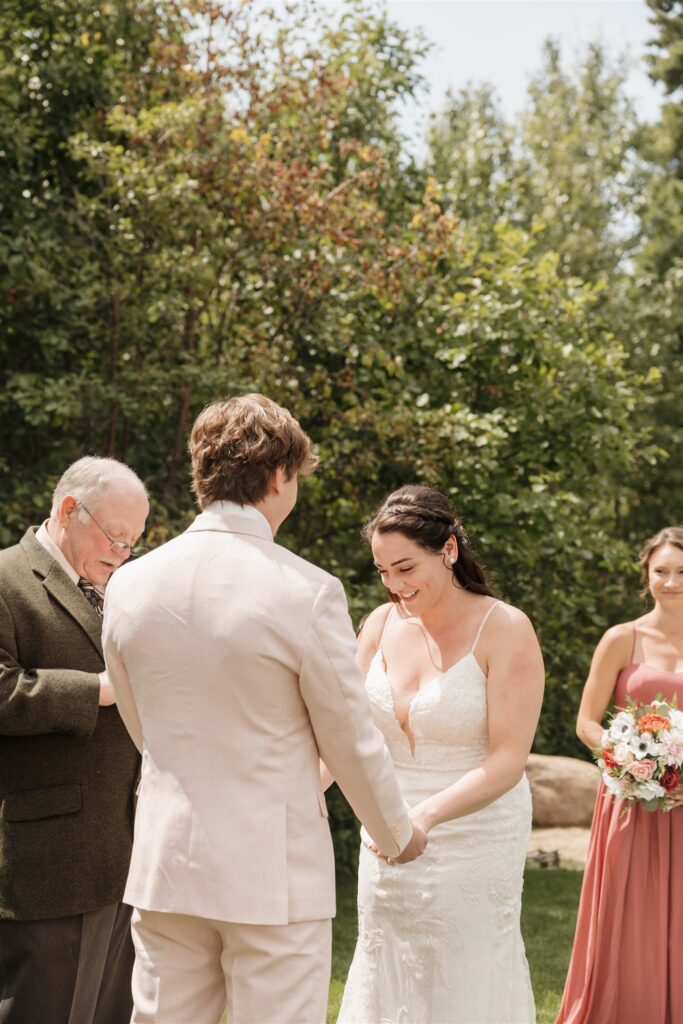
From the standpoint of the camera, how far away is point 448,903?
3.67m

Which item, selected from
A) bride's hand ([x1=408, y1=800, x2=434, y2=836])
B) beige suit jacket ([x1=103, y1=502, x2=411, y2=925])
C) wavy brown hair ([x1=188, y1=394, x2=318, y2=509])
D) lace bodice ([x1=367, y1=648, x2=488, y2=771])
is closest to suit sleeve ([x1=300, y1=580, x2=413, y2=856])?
beige suit jacket ([x1=103, y1=502, x2=411, y2=925])

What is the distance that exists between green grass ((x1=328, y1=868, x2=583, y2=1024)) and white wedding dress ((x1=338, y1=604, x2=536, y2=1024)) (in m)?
1.97

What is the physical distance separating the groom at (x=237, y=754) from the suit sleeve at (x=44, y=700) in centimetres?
66

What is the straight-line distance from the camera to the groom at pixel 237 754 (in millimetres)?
2674

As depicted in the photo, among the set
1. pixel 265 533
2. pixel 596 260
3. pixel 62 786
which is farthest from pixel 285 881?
pixel 596 260

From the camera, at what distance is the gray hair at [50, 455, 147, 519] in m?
3.64

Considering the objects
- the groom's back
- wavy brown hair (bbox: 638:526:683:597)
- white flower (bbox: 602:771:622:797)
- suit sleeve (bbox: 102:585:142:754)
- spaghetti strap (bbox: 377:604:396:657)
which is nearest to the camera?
the groom's back

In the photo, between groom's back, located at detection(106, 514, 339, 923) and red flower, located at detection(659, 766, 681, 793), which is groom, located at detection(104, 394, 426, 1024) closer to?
groom's back, located at detection(106, 514, 339, 923)

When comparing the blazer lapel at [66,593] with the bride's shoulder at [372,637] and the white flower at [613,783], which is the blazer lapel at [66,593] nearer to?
the bride's shoulder at [372,637]

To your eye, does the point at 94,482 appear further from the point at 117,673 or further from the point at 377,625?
the point at 377,625

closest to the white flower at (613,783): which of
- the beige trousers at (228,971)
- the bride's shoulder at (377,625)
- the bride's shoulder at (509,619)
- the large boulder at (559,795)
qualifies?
the bride's shoulder at (377,625)

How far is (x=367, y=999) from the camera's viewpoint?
3777 mm

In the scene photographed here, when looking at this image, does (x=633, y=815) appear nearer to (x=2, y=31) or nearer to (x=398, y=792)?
(x=398, y=792)

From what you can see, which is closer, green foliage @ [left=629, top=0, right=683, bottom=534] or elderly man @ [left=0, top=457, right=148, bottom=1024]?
elderly man @ [left=0, top=457, right=148, bottom=1024]
